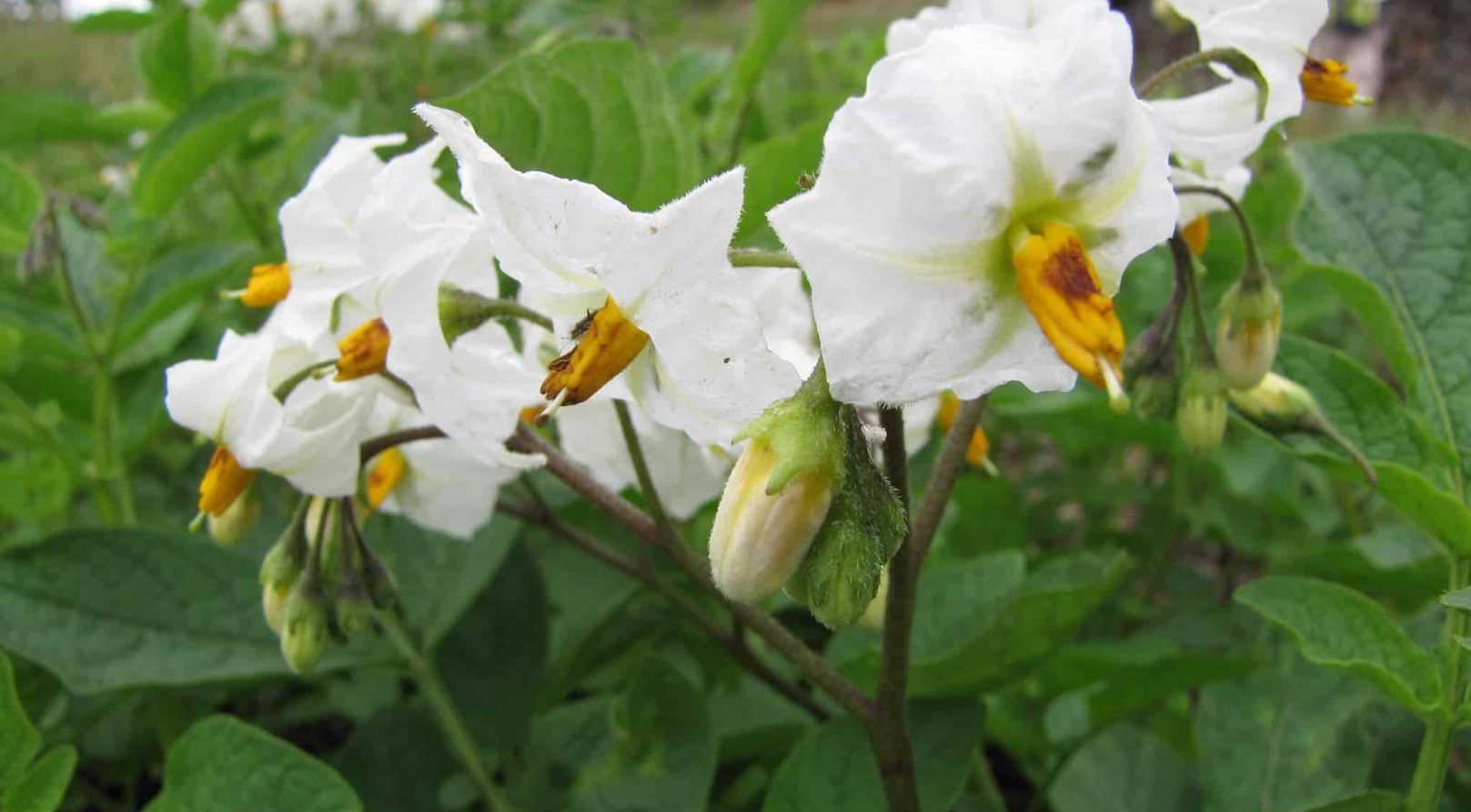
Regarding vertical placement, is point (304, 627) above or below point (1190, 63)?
below

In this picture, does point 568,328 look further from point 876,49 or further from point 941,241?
point 876,49

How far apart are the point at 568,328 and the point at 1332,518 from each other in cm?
165

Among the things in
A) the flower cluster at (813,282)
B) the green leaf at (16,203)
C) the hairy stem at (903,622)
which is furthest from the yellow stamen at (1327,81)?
the green leaf at (16,203)

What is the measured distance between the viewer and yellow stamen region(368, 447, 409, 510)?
130 cm

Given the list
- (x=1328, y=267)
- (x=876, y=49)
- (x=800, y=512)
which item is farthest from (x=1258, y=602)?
(x=876, y=49)

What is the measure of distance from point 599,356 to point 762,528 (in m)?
0.16

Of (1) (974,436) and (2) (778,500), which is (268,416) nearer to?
(2) (778,500)

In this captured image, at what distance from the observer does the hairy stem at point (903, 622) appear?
101cm

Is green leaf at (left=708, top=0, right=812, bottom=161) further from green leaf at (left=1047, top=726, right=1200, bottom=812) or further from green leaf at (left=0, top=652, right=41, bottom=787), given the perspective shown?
green leaf at (left=0, top=652, right=41, bottom=787)

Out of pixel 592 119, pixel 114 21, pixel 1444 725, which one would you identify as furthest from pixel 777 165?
pixel 114 21

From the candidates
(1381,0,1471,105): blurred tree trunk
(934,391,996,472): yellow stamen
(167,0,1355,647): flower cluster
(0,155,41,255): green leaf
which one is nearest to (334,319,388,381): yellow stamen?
(167,0,1355,647): flower cluster

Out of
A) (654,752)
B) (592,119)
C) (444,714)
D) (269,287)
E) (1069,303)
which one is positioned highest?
(1069,303)

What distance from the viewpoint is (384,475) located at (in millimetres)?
1302

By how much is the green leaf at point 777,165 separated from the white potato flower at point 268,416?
0.53m
